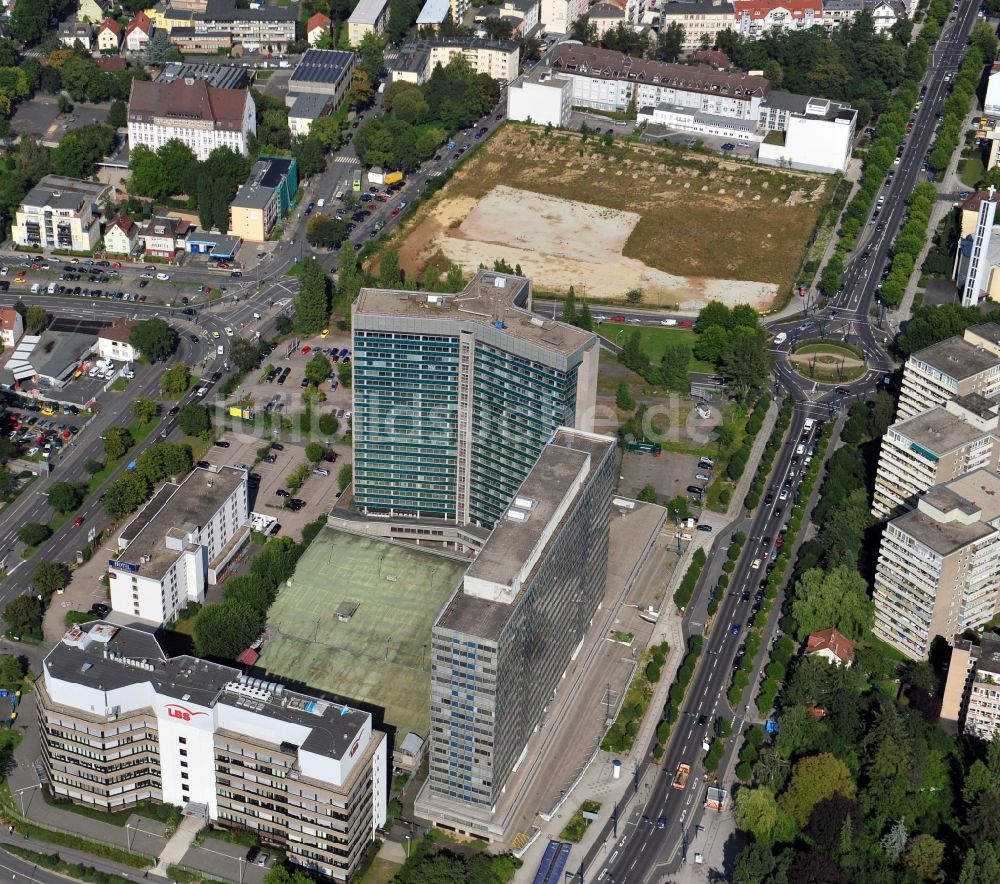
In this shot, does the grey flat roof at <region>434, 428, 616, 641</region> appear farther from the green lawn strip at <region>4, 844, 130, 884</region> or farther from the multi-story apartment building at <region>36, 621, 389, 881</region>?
the green lawn strip at <region>4, 844, 130, 884</region>

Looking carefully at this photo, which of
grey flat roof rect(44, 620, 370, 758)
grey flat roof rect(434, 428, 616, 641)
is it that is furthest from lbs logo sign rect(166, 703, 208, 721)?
grey flat roof rect(434, 428, 616, 641)

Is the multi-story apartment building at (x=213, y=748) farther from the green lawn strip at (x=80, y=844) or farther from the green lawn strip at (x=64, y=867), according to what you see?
the green lawn strip at (x=64, y=867)

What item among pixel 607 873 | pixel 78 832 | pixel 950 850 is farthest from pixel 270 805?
pixel 950 850

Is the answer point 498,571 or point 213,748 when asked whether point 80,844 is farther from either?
point 498,571

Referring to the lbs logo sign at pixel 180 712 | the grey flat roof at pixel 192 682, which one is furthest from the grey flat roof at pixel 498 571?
the lbs logo sign at pixel 180 712

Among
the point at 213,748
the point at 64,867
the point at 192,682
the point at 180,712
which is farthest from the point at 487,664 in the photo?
the point at 64,867

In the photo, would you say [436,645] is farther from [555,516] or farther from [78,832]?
[78,832]
